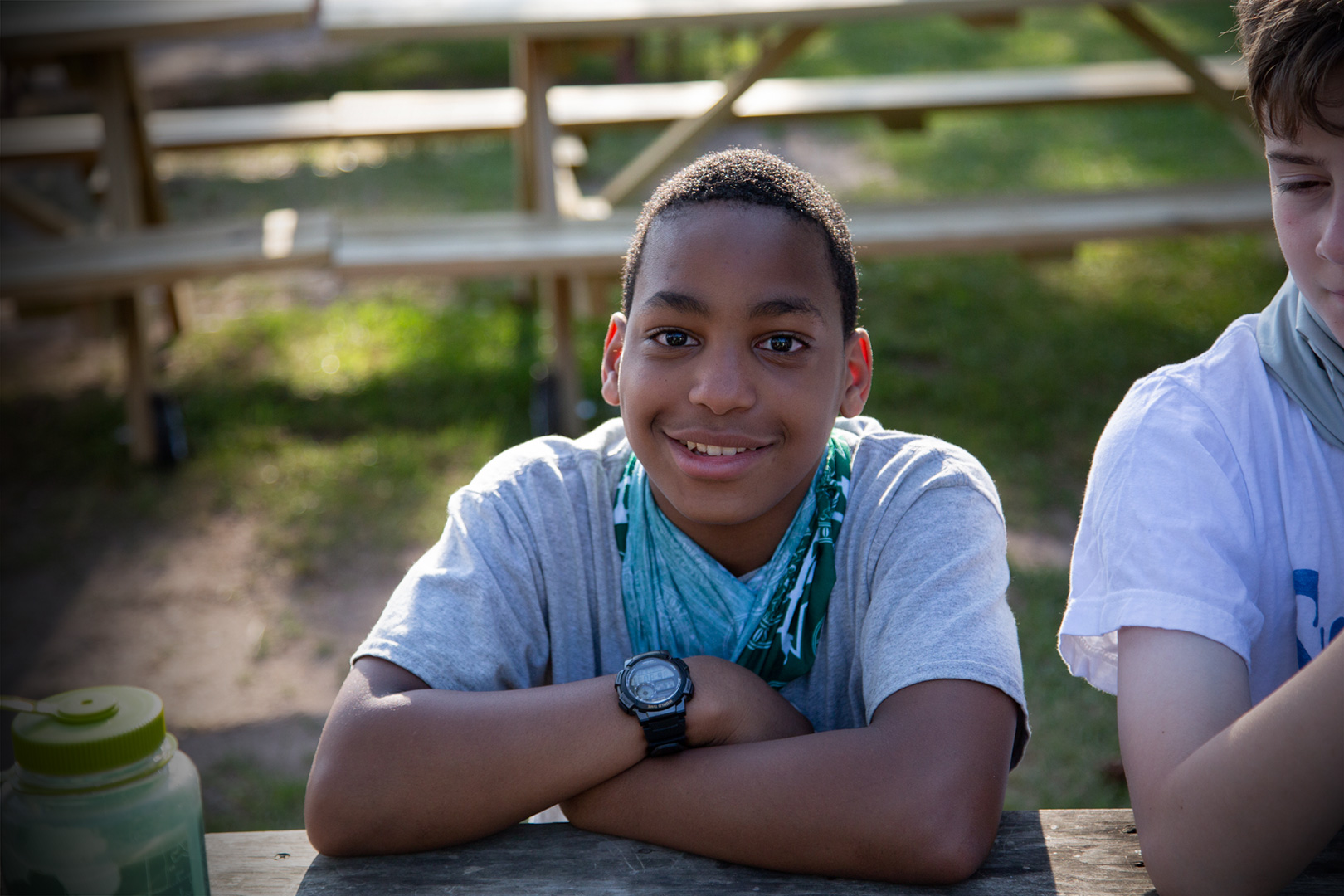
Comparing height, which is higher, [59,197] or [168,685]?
[59,197]

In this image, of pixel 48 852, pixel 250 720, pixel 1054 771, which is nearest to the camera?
pixel 48 852

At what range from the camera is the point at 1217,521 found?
1.29m

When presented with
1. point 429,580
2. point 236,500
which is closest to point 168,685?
point 236,500

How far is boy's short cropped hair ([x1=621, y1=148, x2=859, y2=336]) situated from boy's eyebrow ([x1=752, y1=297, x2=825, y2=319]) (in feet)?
0.33

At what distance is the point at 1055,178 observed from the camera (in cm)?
632

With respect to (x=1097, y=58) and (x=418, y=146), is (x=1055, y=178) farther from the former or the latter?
(x=418, y=146)

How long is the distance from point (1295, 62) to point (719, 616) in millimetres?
895

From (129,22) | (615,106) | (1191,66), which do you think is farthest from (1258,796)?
(615,106)

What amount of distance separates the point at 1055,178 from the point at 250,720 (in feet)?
16.7

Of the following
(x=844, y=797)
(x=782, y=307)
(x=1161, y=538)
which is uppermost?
(x=782, y=307)

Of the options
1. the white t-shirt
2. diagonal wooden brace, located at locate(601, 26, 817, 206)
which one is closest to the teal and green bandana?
the white t-shirt

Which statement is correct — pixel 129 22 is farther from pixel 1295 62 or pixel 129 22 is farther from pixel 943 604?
pixel 1295 62

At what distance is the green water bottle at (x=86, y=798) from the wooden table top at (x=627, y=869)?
316 mm

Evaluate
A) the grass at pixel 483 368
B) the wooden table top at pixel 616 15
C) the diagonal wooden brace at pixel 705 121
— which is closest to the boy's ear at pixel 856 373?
the grass at pixel 483 368
